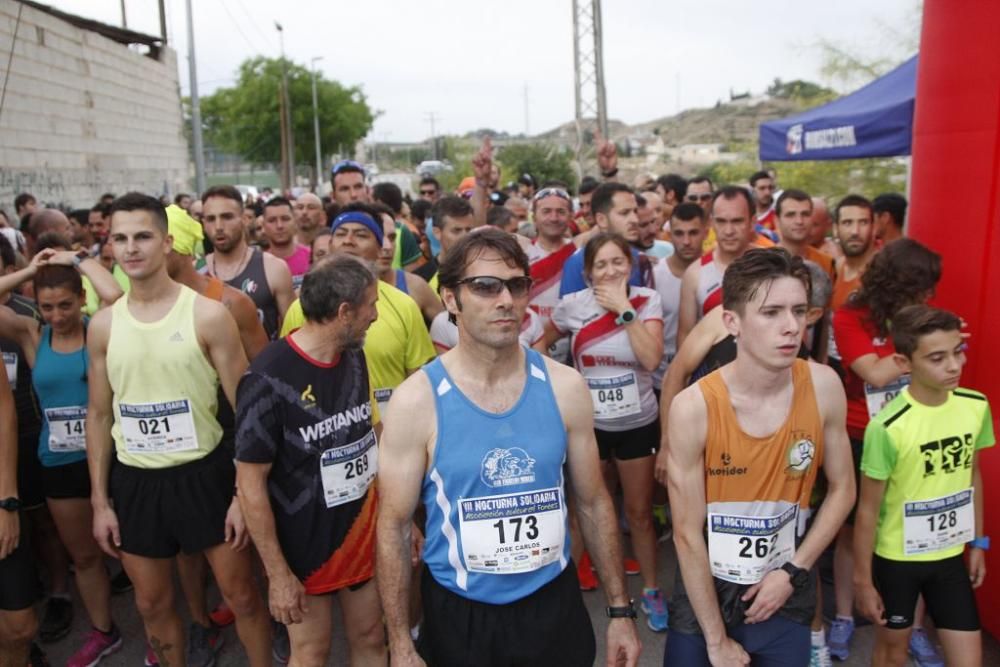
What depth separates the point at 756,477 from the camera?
8.16 ft

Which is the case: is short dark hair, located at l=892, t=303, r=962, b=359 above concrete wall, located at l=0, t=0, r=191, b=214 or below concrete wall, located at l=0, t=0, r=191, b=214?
below

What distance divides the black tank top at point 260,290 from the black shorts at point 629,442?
2.15m

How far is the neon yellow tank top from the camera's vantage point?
323 cm

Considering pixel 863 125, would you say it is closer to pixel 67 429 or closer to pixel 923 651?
pixel 923 651

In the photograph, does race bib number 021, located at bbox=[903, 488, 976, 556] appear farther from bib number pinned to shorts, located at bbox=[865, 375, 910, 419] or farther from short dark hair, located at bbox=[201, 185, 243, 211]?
short dark hair, located at bbox=[201, 185, 243, 211]

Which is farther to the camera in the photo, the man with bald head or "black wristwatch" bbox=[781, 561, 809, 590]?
the man with bald head

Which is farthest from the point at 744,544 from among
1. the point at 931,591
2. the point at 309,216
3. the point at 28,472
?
the point at 309,216

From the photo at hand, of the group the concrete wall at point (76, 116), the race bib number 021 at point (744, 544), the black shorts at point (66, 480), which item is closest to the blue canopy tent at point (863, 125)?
the race bib number 021 at point (744, 544)

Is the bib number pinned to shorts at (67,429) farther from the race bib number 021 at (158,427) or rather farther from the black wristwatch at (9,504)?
the race bib number 021 at (158,427)

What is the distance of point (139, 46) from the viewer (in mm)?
25250

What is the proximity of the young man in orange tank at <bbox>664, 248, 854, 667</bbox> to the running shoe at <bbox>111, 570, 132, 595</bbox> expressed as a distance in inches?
→ 143

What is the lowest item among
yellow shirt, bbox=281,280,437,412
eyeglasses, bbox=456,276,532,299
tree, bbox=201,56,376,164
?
yellow shirt, bbox=281,280,437,412

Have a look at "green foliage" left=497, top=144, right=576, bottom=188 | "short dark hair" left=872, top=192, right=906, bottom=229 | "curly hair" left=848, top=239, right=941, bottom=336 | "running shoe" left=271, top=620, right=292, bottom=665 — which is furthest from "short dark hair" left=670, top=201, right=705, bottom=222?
"green foliage" left=497, top=144, right=576, bottom=188

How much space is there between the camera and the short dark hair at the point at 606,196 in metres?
4.95
